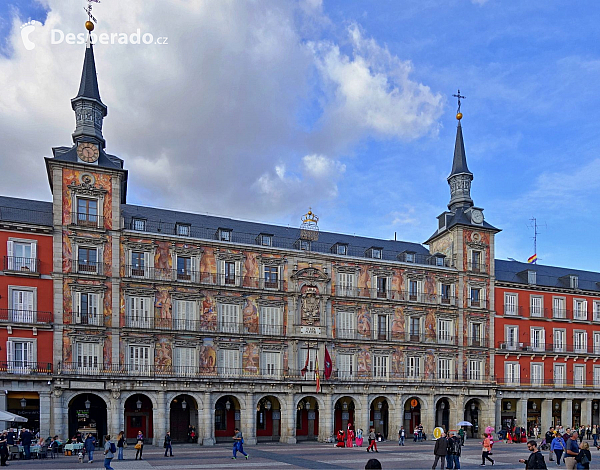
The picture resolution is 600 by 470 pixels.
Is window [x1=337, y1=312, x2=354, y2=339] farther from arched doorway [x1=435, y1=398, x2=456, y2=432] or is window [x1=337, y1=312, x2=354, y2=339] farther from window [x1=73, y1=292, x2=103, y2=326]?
window [x1=73, y1=292, x2=103, y2=326]

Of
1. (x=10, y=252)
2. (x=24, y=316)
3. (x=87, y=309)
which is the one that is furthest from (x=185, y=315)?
(x=10, y=252)

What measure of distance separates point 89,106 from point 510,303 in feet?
150

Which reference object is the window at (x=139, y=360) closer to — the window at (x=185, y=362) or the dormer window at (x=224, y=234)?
the window at (x=185, y=362)

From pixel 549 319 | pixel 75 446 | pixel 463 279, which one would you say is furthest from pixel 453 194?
→ pixel 75 446

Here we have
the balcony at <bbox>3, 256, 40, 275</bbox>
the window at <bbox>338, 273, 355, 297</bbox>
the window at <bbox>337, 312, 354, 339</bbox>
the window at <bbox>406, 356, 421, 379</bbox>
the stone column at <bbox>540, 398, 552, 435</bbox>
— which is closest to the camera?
the balcony at <bbox>3, 256, 40, 275</bbox>

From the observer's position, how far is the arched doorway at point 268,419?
54969mm

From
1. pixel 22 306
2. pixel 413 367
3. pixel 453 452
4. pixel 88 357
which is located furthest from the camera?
pixel 413 367

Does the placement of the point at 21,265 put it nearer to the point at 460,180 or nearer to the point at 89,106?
the point at 89,106

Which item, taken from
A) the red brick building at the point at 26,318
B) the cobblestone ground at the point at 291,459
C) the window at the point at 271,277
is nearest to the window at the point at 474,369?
the cobblestone ground at the point at 291,459

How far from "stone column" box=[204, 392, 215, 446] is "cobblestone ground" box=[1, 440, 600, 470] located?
135 centimetres

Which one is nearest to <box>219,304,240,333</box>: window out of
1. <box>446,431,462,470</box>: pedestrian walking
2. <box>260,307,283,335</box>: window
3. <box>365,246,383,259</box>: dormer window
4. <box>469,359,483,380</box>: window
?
<box>260,307,283,335</box>: window

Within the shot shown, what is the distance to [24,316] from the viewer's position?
150 ft

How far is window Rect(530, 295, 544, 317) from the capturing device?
6619 centimetres

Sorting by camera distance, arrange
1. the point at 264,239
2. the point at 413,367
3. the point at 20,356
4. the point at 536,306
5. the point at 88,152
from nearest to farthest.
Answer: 1. the point at 20,356
2. the point at 88,152
3. the point at 264,239
4. the point at 413,367
5. the point at 536,306
